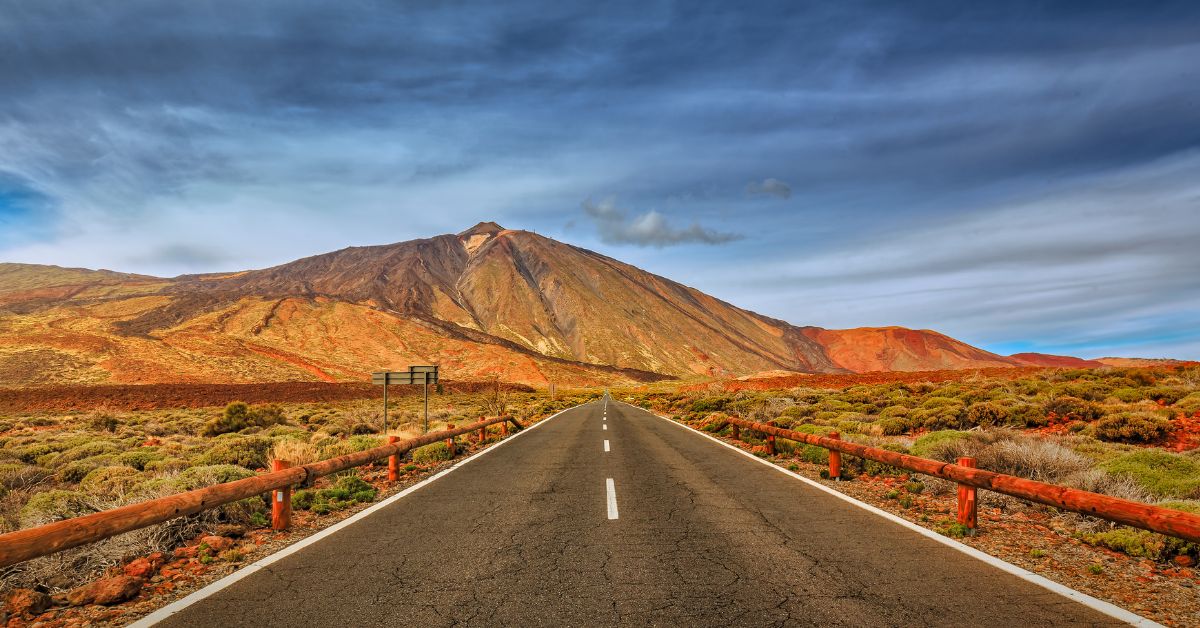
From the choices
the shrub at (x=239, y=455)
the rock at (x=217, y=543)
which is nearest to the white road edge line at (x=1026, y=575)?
the rock at (x=217, y=543)

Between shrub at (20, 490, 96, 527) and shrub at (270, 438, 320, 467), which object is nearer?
shrub at (20, 490, 96, 527)

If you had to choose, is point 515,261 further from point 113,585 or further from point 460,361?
point 113,585

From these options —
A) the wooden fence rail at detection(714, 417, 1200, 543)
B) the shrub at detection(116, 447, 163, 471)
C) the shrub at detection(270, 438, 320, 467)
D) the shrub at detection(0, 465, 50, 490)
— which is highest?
the wooden fence rail at detection(714, 417, 1200, 543)

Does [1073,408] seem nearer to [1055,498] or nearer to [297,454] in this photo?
[1055,498]

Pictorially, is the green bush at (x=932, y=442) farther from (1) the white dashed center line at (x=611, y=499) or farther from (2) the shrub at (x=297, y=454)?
(2) the shrub at (x=297, y=454)

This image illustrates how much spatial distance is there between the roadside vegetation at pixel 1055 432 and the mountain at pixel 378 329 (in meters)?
72.3

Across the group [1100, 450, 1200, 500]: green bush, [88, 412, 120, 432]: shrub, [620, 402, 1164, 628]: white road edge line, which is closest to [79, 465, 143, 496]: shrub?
[620, 402, 1164, 628]: white road edge line

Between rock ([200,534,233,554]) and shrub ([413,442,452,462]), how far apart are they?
6.83 m

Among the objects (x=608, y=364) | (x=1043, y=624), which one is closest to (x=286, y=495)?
(x=1043, y=624)

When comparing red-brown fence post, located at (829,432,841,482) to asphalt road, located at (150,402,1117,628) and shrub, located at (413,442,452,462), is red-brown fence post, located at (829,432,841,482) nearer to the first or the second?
asphalt road, located at (150,402,1117,628)

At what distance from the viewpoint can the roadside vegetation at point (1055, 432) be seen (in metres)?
7.47

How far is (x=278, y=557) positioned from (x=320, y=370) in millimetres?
81666

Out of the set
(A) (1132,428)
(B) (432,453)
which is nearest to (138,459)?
(B) (432,453)

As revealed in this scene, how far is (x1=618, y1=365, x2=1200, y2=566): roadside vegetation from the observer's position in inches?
294
